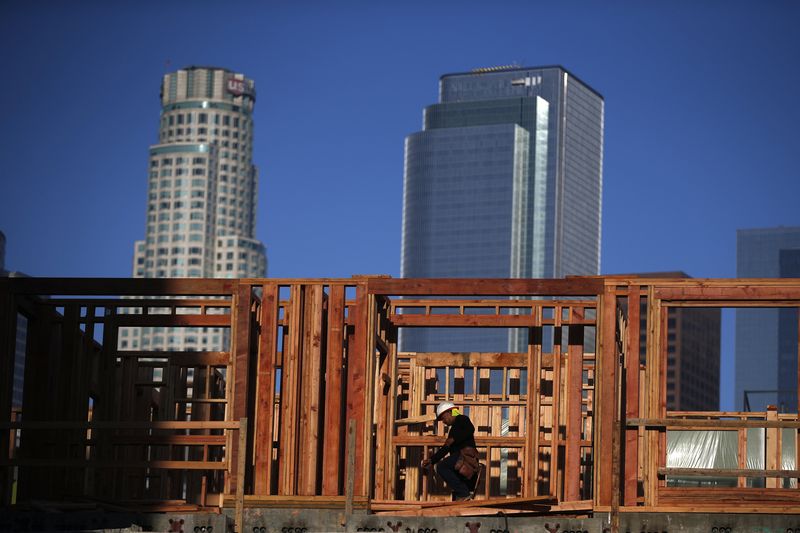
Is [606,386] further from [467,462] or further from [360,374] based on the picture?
[360,374]

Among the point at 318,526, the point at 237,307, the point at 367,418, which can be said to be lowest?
the point at 318,526

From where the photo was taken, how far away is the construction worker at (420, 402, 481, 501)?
24.6 metres

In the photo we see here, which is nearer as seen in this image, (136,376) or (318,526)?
(318,526)

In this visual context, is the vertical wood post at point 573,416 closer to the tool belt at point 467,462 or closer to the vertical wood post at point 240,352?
the tool belt at point 467,462

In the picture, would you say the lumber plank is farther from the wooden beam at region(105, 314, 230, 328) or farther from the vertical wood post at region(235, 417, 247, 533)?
the wooden beam at region(105, 314, 230, 328)

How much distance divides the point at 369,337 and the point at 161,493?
27.1ft

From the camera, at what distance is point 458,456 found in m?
24.9

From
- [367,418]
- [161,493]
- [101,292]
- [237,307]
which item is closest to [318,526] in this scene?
[367,418]

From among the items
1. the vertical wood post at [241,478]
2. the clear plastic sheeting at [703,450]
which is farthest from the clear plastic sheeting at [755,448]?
the vertical wood post at [241,478]

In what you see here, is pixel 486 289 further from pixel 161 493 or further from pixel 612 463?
pixel 161 493

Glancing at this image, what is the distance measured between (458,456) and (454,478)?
34cm

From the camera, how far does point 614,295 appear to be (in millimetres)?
25219

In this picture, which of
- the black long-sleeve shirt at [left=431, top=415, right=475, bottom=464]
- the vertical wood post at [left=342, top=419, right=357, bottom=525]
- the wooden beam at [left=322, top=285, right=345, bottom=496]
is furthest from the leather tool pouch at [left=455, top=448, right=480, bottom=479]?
the wooden beam at [left=322, top=285, right=345, bottom=496]

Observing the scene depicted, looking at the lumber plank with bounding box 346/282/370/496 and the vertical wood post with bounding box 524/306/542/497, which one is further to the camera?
the vertical wood post with bounding box 524/306/542/497
